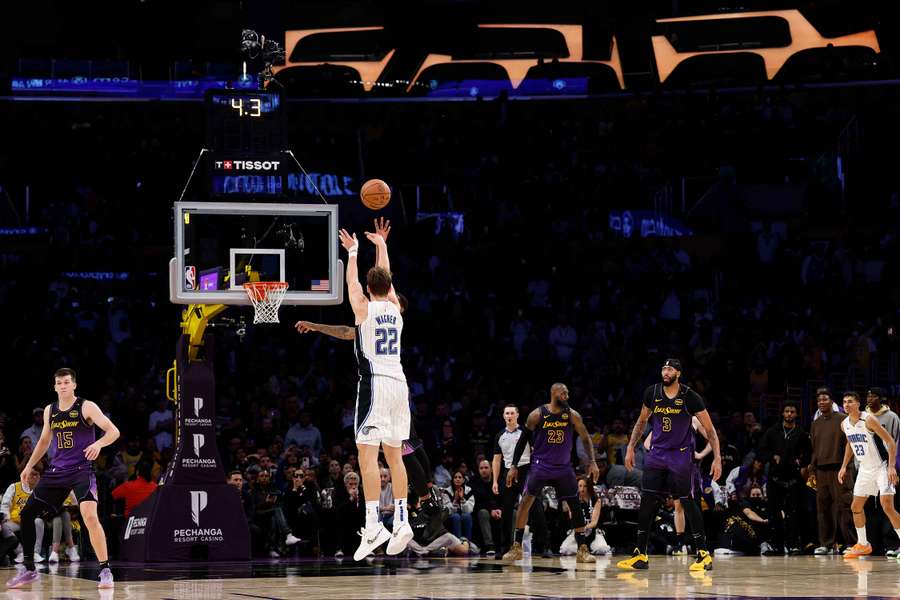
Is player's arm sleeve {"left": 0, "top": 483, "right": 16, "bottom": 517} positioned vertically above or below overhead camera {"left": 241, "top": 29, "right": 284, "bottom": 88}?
below

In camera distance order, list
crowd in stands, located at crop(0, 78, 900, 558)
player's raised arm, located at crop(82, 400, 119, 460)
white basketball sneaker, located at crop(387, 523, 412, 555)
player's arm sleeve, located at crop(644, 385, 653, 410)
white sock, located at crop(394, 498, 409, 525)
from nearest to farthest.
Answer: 1. white basketball sneaker, located at crop(387, 523, 412, 555)
2. white sock, located at crop(394, 498, 409, 525)
3. player's raised arm, located at crop(82, 400, 119, 460)
4. player's arm sleeve, located at crop(644, 385, 653, 410)
5. crowd in stands, located at crop(0, 78, 900, 558)

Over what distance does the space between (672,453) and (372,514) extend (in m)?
4.33

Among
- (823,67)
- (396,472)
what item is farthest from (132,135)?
(396,472)

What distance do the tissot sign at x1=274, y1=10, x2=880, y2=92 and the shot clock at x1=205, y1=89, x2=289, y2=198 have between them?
1291 cm

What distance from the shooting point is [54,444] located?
40.8ft

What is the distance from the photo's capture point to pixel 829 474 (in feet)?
58.2

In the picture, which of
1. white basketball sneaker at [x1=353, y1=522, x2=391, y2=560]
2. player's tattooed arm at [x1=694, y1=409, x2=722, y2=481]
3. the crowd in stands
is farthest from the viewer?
the crowd in stands

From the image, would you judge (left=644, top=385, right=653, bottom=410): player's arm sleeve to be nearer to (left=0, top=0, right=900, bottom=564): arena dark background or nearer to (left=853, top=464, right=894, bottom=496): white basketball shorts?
(left=853, top=464, right=894, bottom=496): white basketball shorts

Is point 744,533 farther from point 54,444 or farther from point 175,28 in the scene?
point 175,28

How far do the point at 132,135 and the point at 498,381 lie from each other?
10.8 m

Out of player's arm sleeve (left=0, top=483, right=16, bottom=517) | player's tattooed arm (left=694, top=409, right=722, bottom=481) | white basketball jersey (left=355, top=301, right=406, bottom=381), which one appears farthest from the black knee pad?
player's arm sleeve (left=0, top=483, right=16, bottom=517)

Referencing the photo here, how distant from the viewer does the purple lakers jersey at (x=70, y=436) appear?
40.6ft

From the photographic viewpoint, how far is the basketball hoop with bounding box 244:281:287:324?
546 inches

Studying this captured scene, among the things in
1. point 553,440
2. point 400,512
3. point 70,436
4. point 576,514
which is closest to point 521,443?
point 553,440
